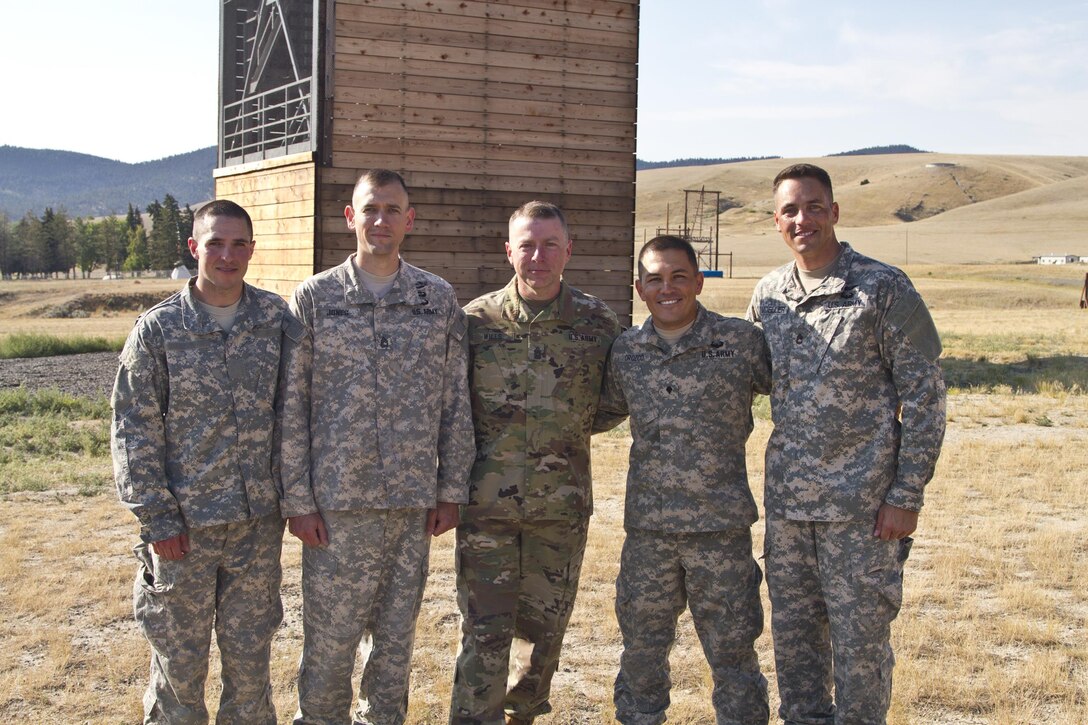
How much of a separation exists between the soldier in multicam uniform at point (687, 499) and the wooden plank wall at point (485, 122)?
723 centimetres

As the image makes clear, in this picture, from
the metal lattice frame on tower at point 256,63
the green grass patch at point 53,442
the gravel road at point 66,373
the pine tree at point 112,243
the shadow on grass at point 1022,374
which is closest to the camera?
the green grass patch at point 53,442

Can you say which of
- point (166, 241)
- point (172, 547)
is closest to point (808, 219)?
point (172, 547)

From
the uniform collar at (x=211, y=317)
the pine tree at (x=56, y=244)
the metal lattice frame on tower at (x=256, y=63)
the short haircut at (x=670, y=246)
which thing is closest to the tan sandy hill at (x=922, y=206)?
the metal lattice frame on tower at (x=256, y=63)

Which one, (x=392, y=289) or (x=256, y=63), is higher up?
(x=256, y=63)

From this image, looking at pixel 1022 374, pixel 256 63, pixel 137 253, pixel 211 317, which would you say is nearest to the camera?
pixel 211 317

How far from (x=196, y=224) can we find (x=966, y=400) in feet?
40.0

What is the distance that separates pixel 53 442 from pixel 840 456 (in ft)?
30.2

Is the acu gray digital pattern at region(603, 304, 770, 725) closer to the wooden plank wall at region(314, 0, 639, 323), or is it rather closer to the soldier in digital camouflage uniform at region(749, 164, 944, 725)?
the soldier in digital camouflage uniform at region(749, 164, 944, 725)

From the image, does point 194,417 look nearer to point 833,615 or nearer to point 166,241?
point 833,615

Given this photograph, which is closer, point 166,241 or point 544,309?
point 544,309

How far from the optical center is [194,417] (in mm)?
3635

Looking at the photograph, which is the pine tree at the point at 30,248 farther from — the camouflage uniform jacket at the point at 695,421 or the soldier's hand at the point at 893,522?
the soldier's hand at the point at 893,522

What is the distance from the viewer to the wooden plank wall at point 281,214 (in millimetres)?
10797

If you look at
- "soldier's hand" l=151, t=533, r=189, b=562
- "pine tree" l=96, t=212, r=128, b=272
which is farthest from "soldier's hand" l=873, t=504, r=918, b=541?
"pine tree" l=96, t=212, r=128, b=272
